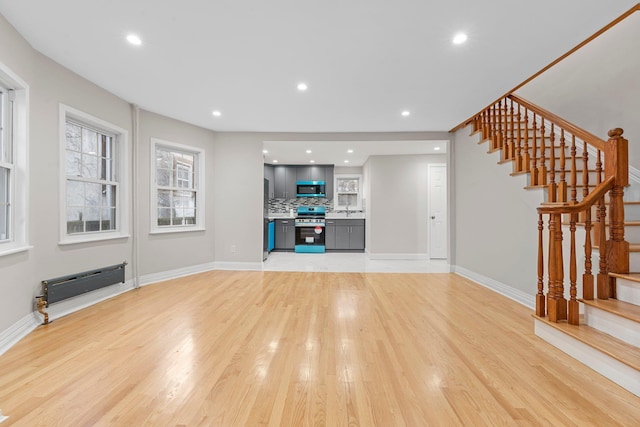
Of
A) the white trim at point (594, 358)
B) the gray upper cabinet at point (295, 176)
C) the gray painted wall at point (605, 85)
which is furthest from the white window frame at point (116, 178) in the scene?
the gray painted wall at point (605, 85)

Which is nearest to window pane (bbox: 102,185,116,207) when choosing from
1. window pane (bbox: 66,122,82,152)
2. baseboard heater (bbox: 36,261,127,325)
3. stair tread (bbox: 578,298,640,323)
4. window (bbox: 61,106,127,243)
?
window (bbox: 61,106,127,243)

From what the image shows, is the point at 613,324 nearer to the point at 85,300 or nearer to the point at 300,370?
the point at 300,370

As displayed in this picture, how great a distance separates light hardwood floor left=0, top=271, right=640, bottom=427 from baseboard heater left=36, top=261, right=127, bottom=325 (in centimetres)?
21

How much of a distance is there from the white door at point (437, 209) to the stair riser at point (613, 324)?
12.8ft

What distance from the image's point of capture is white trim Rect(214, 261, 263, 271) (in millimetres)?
4812

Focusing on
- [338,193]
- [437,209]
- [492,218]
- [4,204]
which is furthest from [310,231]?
[4,204]

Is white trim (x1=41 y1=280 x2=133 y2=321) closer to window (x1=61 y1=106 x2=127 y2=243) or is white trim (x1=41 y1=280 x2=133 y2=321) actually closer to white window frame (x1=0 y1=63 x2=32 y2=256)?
window (x1=61 y1=106 x2=127 y2=243)

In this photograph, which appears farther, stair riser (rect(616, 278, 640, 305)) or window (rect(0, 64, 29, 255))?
window (rect(0, 64, 29, 255))

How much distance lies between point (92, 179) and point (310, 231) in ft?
15.3

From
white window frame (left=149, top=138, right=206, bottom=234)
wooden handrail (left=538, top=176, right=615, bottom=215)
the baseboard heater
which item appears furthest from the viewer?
white window frame (left=149, top=138, right=206, bottom=234)

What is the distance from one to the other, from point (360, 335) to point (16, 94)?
11.9 ft

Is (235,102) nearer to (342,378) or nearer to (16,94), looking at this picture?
(16,94)

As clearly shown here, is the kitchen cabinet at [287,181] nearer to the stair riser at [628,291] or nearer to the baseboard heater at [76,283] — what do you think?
the baseboard heater at [76,283]

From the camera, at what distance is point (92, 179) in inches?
124
